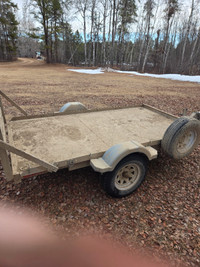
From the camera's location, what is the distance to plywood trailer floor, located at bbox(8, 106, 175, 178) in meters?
2.67

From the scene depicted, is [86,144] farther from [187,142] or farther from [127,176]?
[187,142]

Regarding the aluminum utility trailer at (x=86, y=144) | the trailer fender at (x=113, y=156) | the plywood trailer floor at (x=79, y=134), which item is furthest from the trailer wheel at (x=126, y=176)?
the plywood trailer floor at (x=79, y=134)

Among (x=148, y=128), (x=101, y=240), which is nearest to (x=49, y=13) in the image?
(x=148, y=128)

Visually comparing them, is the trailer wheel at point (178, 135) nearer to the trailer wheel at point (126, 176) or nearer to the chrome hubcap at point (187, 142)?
the chrome hubcap at point (187, 142)

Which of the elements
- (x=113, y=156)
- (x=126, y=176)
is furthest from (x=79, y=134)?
(x=126, y=176)

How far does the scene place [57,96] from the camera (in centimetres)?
978

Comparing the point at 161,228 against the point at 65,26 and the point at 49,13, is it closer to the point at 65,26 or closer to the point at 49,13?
the point at 49,13

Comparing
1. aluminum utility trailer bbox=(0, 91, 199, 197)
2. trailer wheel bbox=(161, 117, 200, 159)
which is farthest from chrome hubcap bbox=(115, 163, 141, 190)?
trailer wheel bbox=(161, 117, 200, 159)

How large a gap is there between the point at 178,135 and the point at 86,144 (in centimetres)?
167

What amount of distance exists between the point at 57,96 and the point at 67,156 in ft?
25.5

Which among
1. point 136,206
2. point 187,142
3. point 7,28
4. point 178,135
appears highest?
point 7,28

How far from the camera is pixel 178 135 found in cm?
306

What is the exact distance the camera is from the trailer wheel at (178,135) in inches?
121

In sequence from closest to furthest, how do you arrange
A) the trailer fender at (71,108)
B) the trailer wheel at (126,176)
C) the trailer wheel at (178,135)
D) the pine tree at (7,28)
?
the trailer wheel at (126,176), the trailer wheel at (178,135), the trailer fender at (71,108), the pine tree at (7,28)
